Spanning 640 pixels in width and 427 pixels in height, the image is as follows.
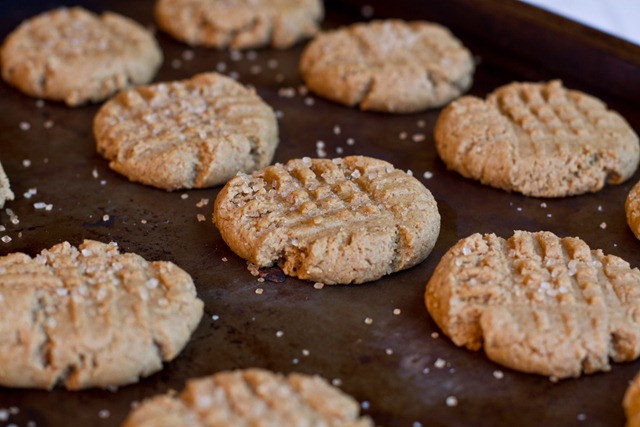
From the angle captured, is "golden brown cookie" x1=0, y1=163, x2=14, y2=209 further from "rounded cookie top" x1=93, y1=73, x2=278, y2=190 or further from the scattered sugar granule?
the scattered sugar granule

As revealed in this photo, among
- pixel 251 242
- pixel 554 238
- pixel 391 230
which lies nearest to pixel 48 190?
pixel 251 242

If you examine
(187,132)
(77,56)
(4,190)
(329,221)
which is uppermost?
(329,221)

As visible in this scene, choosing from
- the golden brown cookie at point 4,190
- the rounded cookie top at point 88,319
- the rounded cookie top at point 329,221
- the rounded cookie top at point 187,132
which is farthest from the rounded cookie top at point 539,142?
the golden brown cookie at point 4,190

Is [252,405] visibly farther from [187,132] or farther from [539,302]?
[187,132]

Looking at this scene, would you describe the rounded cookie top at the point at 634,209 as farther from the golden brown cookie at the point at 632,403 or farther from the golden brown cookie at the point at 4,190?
the golden brown cookie at the point at 4,190

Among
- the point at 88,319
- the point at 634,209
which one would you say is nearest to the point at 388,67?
the point at 634,209

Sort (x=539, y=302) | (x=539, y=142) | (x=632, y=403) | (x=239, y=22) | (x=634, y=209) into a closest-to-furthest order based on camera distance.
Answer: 1. (x=632, y=403)
2. (x=539, y=302)
3. (x=634, y=209)
4. (x=539, y=142)
5. (x=239, y=22)

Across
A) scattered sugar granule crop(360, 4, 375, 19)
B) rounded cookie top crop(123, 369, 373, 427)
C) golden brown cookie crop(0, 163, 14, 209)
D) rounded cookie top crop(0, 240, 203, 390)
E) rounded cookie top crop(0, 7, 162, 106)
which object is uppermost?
rounded cookie top crop(123, 369, 373, 427)

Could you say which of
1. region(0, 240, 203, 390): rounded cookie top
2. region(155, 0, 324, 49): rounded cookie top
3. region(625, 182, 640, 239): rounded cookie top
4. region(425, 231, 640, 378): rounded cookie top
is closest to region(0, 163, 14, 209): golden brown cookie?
region(0, 240, 203, 390): rounded cookie top

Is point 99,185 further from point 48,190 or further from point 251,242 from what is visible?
point 251,242
